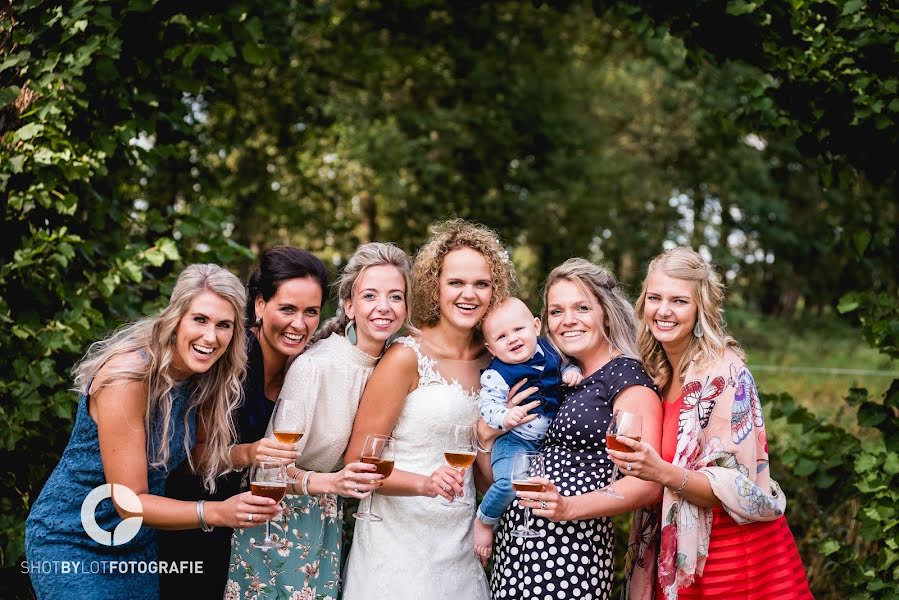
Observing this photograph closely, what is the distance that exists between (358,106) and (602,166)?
5.10 m

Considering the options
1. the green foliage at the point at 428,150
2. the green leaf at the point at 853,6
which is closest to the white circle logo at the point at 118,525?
the green foliage at the point at 428,150

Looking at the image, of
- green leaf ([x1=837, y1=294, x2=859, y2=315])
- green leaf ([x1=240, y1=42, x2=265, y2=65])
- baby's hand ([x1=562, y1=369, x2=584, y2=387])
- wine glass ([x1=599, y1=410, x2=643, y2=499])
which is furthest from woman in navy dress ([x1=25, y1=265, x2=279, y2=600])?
green leaf ([x1=837, y1=294, x2=859, y2=315])

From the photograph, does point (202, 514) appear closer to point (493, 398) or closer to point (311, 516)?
point (311, 516)

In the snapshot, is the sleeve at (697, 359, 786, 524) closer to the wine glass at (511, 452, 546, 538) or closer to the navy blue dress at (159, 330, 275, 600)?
the wine glass at (511, 452, 546, 538)

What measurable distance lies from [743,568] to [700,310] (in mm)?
1035

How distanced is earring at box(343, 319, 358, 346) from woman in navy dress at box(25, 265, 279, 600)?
53 centimetres

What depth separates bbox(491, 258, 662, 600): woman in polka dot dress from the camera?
3336 millimetres

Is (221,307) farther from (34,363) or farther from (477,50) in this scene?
(477,50)

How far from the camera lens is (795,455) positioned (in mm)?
5027

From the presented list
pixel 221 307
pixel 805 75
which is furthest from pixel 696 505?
pixel 805 75

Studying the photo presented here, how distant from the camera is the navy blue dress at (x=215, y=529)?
356 centimetres

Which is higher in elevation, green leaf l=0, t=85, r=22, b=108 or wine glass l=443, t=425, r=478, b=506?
green leaf l=0, t=85, r=22, b=108

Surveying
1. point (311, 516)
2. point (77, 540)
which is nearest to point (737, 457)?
point (311, 516)

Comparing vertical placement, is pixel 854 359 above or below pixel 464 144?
below
